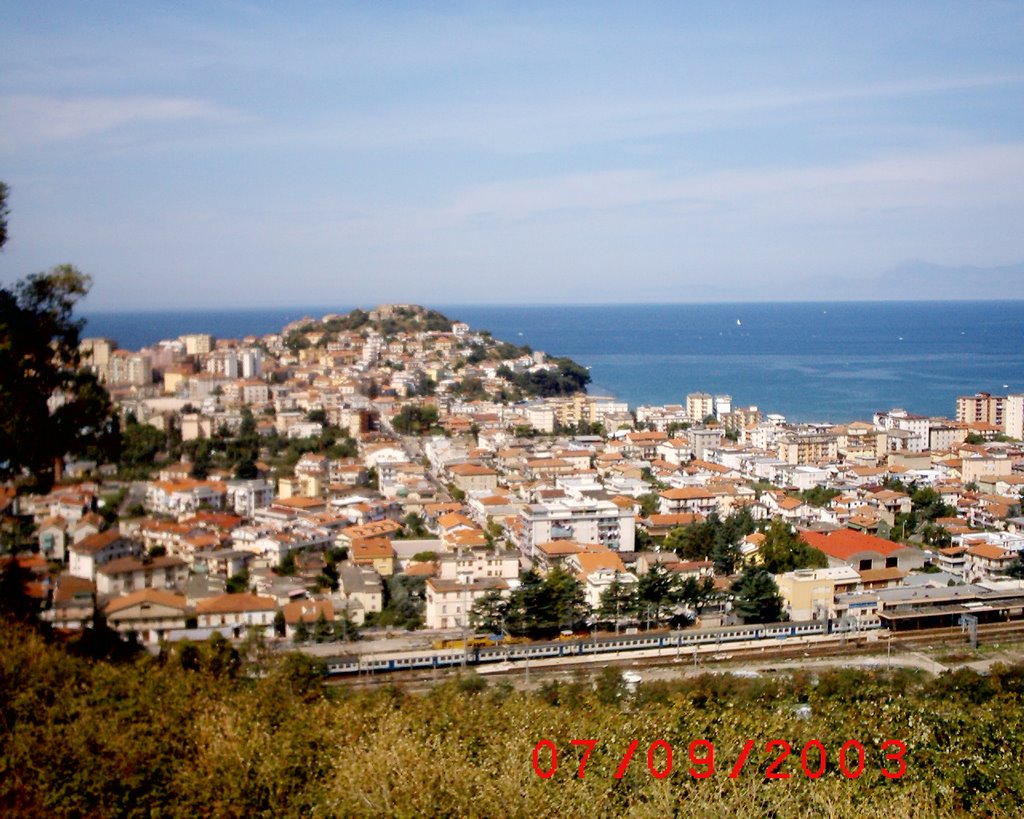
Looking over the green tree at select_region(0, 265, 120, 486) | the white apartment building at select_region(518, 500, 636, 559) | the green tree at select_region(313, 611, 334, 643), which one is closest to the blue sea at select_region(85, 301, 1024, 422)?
the green tree at select_region(0, 265, 120, 486)

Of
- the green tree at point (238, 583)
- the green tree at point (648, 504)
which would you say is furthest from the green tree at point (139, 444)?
the green tree at point (648, 504)

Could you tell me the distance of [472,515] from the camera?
9.70 metres

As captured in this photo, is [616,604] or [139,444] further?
[616,604]

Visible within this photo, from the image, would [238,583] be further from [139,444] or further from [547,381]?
[547,381]

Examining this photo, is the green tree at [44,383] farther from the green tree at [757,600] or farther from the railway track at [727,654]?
the green tree at [757,600]

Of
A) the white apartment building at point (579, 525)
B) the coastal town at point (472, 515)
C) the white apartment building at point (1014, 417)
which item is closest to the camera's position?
the coastal town at point (472, 515)

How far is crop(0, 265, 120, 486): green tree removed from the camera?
9.42 ft

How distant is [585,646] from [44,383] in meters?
4.00

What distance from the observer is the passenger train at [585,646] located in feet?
18.1

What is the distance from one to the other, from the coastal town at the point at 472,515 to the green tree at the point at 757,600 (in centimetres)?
2

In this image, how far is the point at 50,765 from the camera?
2211 millimetres

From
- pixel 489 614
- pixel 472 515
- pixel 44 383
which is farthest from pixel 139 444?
pixel 472 515

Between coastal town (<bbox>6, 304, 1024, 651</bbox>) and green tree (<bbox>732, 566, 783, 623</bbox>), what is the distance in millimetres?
19

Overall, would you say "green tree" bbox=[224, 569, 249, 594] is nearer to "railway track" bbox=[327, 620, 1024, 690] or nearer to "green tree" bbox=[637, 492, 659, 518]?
"railway track" bbox=[327, 620, 1024, 690]
